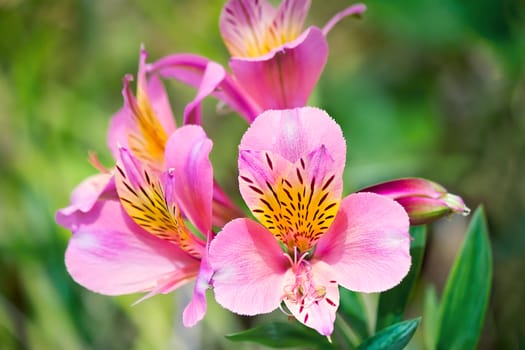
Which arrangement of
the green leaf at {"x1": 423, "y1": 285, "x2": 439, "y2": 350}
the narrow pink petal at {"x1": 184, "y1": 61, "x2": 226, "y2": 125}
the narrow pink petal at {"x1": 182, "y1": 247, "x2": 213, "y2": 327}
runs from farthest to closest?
the green leaf at {"x1": 423, "y1": 285, "x2": 439, "y2": 350} → the narrow pink petal at {"x1": 184, "y1": 61, "x2": 226, "y2": 125} → the narrow pink petal at {"x1": 182, "y1": 247, "x2": 213, "y2": 327}

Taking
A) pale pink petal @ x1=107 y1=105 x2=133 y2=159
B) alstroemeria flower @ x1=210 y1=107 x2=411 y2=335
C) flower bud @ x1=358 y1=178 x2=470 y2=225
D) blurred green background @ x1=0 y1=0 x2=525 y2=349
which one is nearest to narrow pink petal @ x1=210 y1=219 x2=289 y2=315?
alstroemeria flower @ x1=210 y1=107 x2=411 y2=335

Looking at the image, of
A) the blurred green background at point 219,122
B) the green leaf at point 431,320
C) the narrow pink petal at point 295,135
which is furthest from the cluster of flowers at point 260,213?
the blurred green background at point 219,122

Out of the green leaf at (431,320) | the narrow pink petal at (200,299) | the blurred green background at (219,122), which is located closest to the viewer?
the narrow pink petal at (200,299)

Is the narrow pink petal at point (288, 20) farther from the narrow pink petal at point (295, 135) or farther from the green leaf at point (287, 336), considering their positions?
the green leaf at point (287, 336)

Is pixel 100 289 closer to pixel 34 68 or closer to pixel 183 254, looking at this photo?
pixel 183 254

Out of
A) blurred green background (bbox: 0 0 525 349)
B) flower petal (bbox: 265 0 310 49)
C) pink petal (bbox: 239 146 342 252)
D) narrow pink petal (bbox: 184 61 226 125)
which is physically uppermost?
flower petal (bbox: 265 0 310 49)

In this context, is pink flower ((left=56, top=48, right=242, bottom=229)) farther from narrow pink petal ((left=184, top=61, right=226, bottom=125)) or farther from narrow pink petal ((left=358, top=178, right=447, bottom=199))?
narrow pink petal ((left=358, top=178, right=447, bottom=199))
